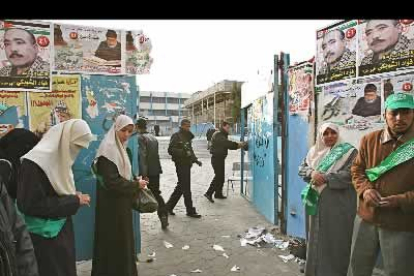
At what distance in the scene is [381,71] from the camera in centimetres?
352

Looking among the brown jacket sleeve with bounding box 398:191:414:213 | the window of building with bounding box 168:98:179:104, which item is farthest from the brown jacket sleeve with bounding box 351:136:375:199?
the window of building with bounding box 168:98:179:104

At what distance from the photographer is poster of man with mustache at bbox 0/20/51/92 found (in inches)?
138

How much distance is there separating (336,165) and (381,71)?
109 cm

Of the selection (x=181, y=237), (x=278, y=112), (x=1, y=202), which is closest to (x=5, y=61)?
(x=1, y=202)

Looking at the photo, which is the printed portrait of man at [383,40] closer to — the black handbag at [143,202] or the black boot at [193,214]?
the black handbag at [143,202]

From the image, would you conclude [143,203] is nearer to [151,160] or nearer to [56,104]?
[56,104]

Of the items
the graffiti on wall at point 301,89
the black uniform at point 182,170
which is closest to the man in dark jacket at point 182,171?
the black uniform at point 182,170

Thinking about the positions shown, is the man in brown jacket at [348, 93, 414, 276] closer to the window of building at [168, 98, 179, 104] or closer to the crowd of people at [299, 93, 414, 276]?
the crowd of people at [299, 93, 414, 276]

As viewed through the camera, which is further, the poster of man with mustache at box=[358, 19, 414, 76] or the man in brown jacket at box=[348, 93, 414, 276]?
the poster of man with mustache at box=[358, 19, 414, 76]

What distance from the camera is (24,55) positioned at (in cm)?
357

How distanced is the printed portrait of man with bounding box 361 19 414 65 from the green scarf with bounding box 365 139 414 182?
4.49 feet

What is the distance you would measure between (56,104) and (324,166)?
2783 mm

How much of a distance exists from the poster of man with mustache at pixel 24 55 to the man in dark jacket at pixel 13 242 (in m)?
1.88
